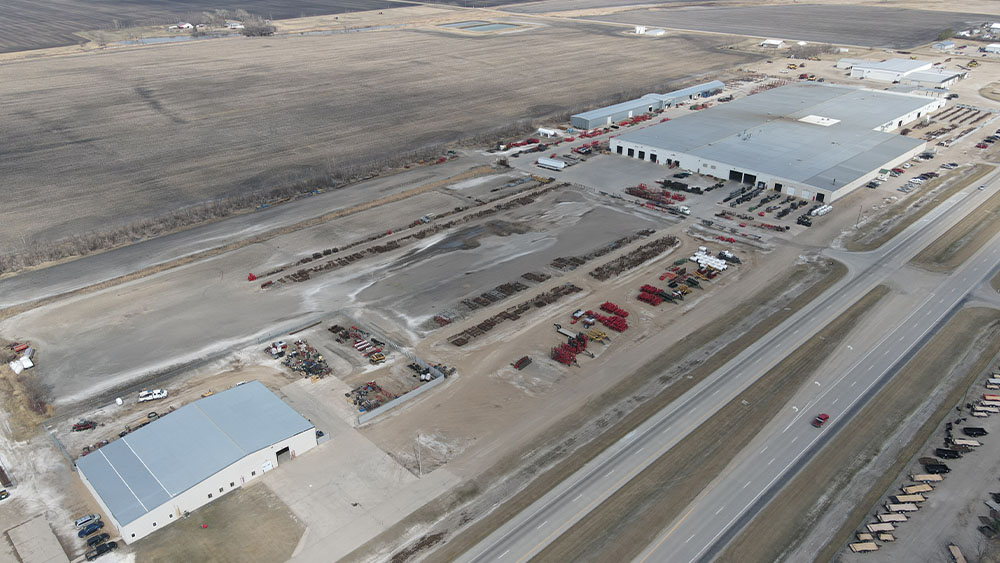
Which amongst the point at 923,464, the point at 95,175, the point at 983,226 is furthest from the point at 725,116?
the point at 95,175

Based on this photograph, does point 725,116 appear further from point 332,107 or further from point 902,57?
point 902,57

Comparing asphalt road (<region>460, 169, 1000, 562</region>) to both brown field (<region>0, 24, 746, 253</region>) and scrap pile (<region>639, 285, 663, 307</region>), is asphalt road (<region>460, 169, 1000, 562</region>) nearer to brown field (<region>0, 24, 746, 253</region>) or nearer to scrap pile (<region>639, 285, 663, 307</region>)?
scrap pile (<region>639, 285, 663, 307</region>)

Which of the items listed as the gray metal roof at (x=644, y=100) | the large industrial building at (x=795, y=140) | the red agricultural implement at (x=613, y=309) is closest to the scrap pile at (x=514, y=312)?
the red agricultural implement at (x=613, y=309)

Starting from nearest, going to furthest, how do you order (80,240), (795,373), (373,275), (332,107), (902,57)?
(795,373), (373,275), (80,240), (332,107), (902,57)

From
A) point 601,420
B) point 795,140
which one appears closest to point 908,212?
point 795,140

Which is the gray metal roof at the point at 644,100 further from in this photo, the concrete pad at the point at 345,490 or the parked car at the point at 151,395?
the parked car at the point at 151,395

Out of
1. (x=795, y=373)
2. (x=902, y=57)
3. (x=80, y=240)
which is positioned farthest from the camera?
(x=902, y=57)

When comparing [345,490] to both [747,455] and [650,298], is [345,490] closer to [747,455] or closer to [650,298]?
[747,455]
